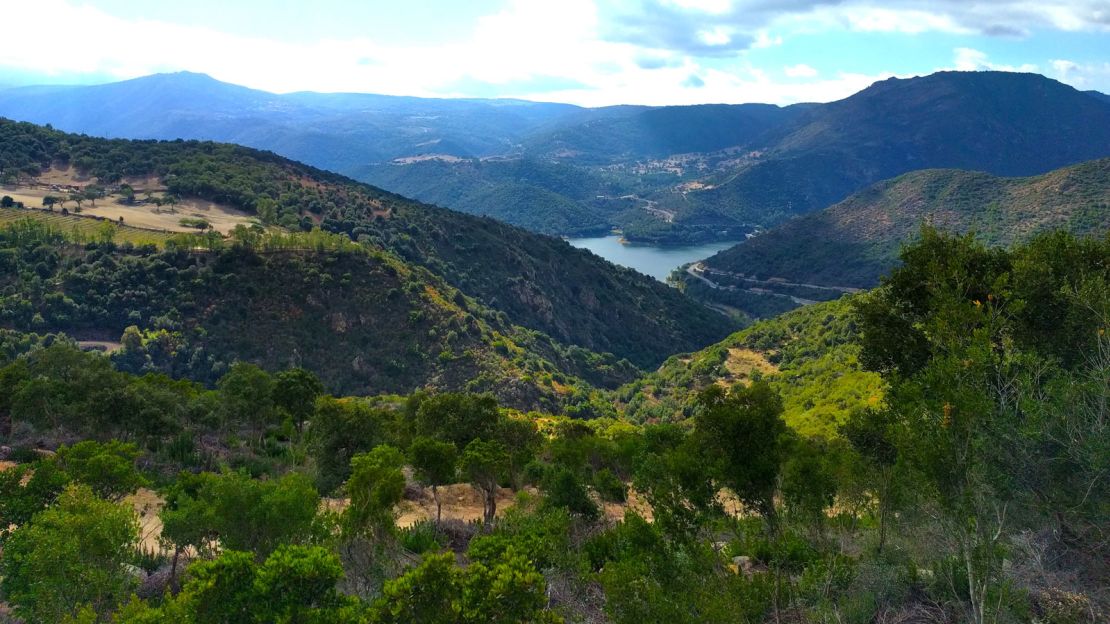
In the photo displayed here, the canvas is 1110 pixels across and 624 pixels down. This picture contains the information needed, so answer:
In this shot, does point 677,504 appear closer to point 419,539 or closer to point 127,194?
point 419,539

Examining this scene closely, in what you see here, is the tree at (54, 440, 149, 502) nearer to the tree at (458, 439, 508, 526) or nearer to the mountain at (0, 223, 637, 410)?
the tree at (458, 439, 508, 526)

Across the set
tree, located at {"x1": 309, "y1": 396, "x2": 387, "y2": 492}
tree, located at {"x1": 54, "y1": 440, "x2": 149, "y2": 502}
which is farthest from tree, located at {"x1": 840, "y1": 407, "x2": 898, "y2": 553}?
tree, located at {"x1": 54, "y1": 440, "x2": 149, "y2": 502}

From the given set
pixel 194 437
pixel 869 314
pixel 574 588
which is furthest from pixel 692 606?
pixel 194 437

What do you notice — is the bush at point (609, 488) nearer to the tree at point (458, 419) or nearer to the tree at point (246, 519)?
the tree at point (458, 419)

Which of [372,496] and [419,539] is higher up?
[372,496]

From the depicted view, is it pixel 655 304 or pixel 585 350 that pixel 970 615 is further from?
pixel 655 304

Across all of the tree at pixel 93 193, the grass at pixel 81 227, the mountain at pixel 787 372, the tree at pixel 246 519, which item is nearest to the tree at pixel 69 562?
the tree at pixel 246 519

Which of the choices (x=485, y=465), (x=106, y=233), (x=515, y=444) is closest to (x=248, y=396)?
(x=515, y=444)
